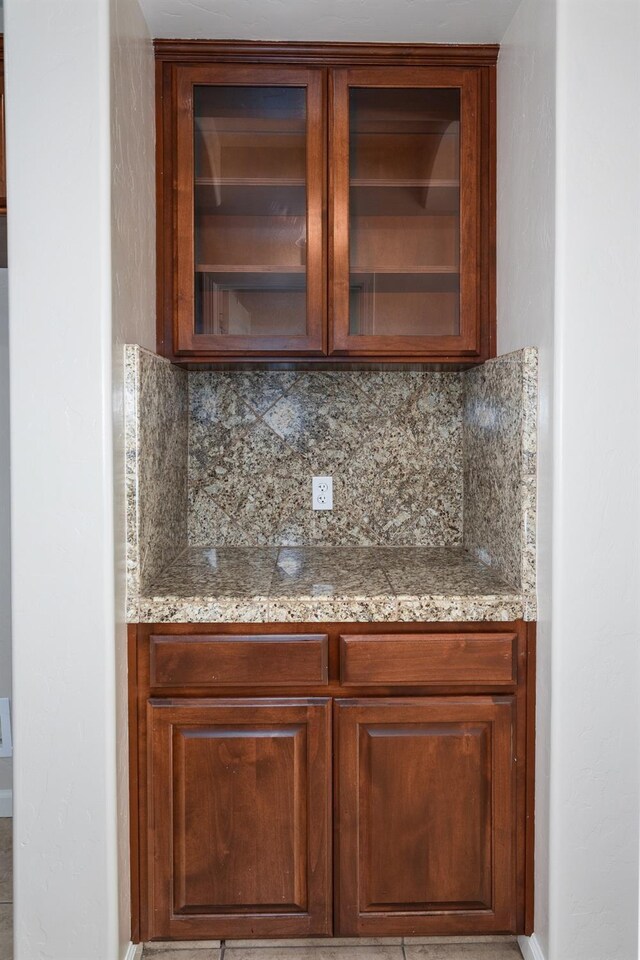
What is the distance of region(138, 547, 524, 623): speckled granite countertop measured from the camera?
171cm

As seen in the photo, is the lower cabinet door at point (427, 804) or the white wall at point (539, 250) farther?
the lower cabinet door at point (427, 804)

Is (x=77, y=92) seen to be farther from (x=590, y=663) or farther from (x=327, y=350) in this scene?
(x=590, y=663)

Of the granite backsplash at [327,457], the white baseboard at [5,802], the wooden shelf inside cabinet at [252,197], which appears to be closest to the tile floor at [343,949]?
the white baseboard at [5,802]

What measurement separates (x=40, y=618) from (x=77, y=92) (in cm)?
105

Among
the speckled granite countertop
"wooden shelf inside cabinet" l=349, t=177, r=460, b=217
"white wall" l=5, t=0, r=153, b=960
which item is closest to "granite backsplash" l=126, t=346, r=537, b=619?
the speckled granite countertop

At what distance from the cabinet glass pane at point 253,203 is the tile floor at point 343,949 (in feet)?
4.83

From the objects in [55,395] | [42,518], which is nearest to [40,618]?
[42,518]

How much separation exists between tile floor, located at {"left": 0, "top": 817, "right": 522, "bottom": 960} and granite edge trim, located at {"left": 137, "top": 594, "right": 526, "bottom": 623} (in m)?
0.78

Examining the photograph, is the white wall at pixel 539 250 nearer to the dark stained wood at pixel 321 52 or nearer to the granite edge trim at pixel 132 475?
the dark stained wood at pixel 321 52

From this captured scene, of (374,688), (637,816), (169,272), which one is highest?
(169,272)

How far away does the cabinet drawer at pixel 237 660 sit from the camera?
67.5 inches

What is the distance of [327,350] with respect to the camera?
1.99 metres

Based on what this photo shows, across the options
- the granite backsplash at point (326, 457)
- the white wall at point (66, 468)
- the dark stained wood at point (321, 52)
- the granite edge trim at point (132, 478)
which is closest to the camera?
the white wall at point (66, 468)

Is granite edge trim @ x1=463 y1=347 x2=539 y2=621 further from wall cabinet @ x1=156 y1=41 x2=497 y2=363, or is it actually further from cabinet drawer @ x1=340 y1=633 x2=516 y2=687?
wall cabinet @ x1=156 y1=41 x2=497 y2=363
